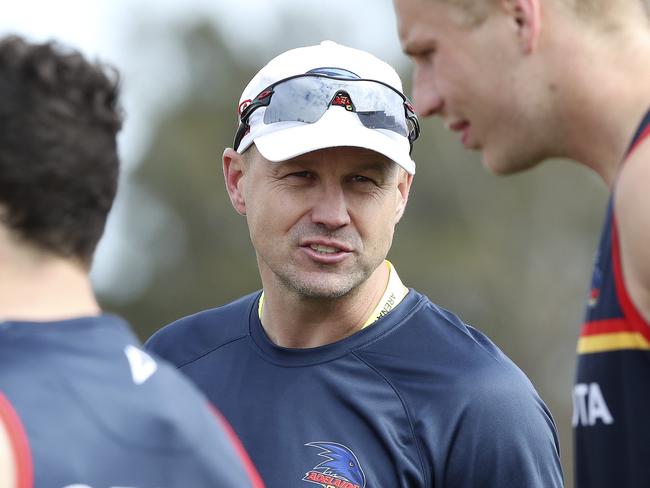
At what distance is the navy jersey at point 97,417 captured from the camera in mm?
2443

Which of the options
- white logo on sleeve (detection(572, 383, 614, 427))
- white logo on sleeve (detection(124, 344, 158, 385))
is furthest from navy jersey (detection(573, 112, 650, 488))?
white logo on sleeve (detection(124, 344, 158, 385))

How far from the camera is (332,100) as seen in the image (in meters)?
4.41

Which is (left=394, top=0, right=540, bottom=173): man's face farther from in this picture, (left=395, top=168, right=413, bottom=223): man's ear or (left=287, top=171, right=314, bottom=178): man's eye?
(left=395, top=168, right=413, bottom=223): man's ear

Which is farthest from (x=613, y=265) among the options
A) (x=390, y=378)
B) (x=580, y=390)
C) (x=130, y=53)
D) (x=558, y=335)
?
(x=130, y=53)

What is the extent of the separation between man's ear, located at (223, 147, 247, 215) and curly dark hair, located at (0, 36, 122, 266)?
194 centimetres

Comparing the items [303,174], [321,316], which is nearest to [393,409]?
[321,316]

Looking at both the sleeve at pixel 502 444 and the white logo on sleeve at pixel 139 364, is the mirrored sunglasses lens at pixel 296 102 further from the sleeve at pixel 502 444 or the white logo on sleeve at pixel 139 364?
the white logo on sleeve at pixel 139 364

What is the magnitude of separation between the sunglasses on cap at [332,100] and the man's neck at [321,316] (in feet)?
1.85

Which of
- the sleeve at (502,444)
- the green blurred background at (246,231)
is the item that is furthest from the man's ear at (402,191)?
the green blurred background at (246,231)

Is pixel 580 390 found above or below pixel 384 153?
below

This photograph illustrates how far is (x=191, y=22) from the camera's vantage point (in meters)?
40.1

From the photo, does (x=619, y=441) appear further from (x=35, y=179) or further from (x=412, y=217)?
(x=412, y=217)

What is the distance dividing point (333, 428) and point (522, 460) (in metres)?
0.62

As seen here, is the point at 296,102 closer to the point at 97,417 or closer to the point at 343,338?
the point at 343,338
